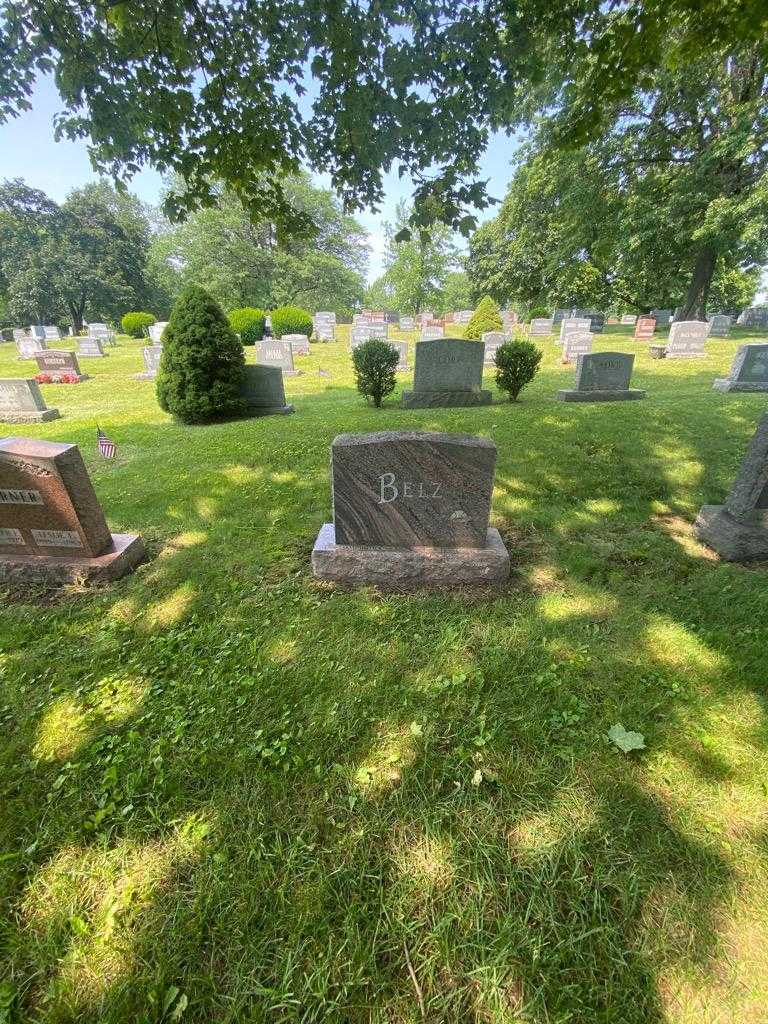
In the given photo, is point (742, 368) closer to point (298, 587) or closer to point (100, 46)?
point (298, 587)

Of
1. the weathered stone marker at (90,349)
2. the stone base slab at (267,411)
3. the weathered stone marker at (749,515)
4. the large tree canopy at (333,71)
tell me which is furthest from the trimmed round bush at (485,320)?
the weathered stone marker at (90,349)

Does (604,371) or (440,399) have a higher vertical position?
(604,371)

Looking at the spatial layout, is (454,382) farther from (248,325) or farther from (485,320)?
(248,325)

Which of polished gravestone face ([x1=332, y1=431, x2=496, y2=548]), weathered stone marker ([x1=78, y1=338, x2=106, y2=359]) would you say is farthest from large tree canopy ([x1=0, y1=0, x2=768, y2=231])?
weathered stone marker ([x1=78, y1=338, x2=106, y2=359])

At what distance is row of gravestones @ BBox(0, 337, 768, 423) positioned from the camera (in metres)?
9.27

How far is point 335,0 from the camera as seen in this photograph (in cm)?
340

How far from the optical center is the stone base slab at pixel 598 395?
31.9 ft

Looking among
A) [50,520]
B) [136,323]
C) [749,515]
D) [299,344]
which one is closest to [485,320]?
[299,344]

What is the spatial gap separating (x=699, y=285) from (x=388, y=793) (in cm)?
3068

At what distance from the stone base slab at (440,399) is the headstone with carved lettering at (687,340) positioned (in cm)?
1127

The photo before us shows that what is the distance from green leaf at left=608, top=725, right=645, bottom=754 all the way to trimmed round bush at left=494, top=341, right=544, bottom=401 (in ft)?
27.1

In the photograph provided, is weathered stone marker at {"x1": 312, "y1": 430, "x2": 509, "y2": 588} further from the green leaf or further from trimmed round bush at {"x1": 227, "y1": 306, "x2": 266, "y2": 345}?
trimmed round bush at {"x1": 227, "y1": 306, "x2": 266, "y2": 345}

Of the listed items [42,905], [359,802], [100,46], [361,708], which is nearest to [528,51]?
[100,46]

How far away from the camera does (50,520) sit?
339 cm
